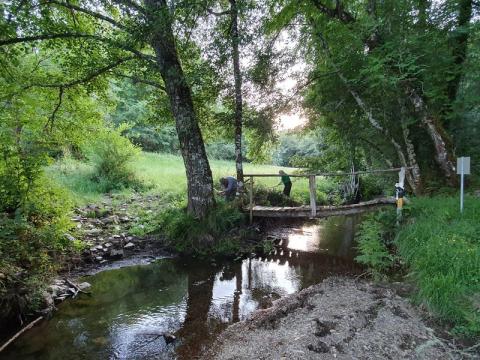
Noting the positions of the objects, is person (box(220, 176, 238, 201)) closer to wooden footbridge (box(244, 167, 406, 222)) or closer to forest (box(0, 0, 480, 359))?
forest (box(0, 0, 480, 359))

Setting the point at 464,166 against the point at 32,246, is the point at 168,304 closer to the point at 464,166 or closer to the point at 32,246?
the point at 32,246

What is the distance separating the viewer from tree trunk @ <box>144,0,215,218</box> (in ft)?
25.2

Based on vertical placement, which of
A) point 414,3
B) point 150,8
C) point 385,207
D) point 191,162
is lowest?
point 385,207

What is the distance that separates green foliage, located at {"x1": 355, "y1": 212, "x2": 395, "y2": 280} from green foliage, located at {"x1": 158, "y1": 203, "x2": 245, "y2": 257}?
338 centimetres

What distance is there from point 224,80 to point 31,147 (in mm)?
5123

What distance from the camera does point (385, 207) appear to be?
8523mm

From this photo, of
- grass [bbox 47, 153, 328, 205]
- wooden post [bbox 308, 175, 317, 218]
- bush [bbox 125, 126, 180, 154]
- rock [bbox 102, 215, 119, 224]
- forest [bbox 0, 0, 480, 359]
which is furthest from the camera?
bush [bbox 125, 126, 180, 154]

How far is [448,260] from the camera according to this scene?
452 cm

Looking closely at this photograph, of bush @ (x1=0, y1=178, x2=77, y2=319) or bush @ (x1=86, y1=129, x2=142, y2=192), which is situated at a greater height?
bush @ (x1=86, y1=129, x2=142, y2=192)

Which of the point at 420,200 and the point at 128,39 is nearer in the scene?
the point at 128,39

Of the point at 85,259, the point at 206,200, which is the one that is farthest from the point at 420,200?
the point at 85,259

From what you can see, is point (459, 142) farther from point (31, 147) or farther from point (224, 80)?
point (31, 147)

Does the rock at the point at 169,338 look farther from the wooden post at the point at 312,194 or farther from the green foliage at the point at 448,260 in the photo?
the wooden post at the point at 312,194

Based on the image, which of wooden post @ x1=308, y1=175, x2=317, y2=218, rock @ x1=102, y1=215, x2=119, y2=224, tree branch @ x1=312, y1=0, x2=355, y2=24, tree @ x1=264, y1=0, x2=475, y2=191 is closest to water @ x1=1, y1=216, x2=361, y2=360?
Result: wooden post @ x1=308, y1=175, x2=317, y2=218
